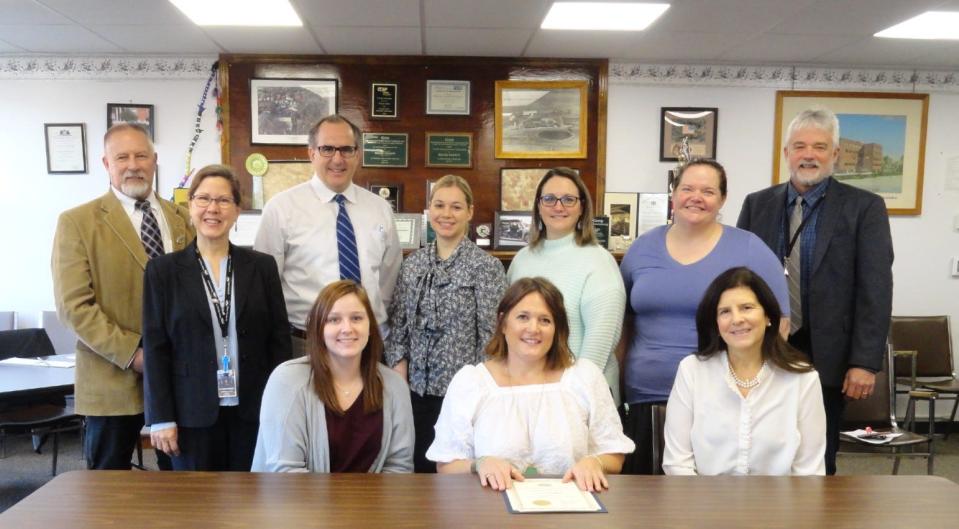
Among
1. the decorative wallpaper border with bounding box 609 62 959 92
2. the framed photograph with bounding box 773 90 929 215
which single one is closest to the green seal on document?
the decorative wallpaper border with bounding box 609 62 959 92

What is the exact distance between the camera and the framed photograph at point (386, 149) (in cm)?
448

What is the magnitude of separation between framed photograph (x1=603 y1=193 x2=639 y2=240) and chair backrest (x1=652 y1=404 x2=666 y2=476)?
9.11 feet

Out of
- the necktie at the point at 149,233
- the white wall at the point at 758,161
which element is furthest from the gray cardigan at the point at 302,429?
the white wall at the point at 758,161

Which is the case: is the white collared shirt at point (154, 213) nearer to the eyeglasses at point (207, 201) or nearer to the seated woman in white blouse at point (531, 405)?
the eyeglasses at point (207, 201)

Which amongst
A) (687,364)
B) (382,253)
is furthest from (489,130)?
(687,364)

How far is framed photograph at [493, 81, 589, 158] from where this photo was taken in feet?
14.6

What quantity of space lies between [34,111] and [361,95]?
2278 millimetres

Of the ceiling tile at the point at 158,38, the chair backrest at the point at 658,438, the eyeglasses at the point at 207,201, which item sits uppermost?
the ceiling tile at the point at 158,38

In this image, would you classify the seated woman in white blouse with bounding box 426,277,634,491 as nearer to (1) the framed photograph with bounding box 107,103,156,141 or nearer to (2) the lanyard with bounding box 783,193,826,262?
(2) the lanyard with bounding box 783,193,826,262

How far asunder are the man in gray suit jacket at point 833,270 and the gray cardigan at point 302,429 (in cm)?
154

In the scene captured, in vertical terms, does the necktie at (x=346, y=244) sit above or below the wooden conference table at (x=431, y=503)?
above

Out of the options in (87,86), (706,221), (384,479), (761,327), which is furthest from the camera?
(87,86)

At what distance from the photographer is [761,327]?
180 centimetres

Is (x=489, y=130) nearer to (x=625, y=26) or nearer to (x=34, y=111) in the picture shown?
(x=625, y=26)
